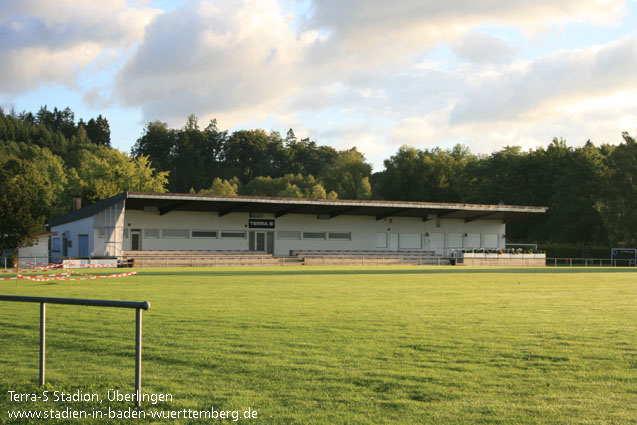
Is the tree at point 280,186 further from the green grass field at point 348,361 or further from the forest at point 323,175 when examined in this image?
the green grass field at point 348,361

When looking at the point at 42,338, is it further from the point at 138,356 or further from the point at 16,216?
the point at 16,216

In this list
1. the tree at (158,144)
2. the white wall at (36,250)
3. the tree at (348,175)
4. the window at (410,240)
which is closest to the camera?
the white wall at (36,250)

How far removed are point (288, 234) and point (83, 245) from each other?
1568cm

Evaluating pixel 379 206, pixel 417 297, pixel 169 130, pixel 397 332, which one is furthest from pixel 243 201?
pixel 169 130

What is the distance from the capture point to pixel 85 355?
26.5ft

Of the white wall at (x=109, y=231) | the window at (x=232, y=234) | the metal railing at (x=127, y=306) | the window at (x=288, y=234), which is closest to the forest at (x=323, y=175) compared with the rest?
the white wall at (x=109, y=231)

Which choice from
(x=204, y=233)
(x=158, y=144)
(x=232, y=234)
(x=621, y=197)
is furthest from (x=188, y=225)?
(x=158, y=144)

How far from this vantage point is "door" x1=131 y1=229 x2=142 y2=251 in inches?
1794

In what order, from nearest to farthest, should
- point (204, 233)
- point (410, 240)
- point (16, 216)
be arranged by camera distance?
point (16, 216) → point (204, 233) → point (410, 240)

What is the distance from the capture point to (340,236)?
52.5m

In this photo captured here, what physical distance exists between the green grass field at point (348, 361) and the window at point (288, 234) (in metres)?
36.2

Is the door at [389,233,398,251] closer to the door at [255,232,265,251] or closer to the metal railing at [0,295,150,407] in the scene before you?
the door at [255,232,265,251]

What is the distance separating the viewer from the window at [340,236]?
5205 cm

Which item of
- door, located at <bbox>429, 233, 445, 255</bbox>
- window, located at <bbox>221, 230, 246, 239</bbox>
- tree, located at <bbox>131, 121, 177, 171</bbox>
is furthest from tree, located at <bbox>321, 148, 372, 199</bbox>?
window, located at <bbox>221, 230, 246, 239</bbox>
